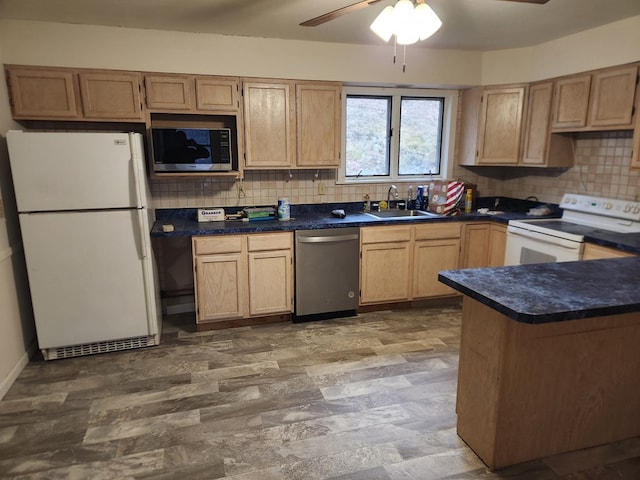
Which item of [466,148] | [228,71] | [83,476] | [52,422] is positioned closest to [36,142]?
[228,71]

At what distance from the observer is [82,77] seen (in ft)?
10.1

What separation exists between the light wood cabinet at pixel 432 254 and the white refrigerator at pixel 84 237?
7.57 feet

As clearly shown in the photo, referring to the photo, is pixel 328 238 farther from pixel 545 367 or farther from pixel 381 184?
pixel 545 367

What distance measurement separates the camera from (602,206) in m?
3.36

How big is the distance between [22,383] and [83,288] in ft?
2.27

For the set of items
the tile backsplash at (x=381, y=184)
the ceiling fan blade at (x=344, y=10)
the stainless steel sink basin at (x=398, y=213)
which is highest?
the ceiling fan blade at (x=344, y=10)

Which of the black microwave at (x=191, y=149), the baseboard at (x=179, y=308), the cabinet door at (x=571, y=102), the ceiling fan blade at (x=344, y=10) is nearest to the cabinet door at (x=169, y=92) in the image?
the black microwave at (x=191, y=149)

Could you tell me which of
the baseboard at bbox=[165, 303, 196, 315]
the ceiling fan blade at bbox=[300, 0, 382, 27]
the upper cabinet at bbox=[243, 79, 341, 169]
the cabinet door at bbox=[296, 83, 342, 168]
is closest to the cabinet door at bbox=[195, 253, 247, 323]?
the baseboard at bbox=[165, 303, 196, 315]

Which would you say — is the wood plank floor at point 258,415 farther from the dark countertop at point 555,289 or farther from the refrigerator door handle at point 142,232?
the dark countertop at point 555,289

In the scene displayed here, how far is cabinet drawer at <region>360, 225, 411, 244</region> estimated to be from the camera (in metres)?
3.69

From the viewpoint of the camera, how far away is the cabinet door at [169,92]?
323cm

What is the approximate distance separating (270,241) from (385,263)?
1.09 metres

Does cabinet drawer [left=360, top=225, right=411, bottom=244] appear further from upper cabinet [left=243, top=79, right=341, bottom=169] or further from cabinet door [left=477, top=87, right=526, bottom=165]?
cabinet door [left=477, top=87, right=526, bottom=165]

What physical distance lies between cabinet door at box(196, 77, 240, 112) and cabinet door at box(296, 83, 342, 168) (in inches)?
21.5
